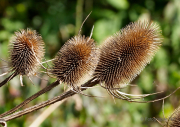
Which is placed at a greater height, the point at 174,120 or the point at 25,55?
the point at 25,55

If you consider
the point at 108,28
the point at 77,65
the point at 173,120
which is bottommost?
the point at 173,120

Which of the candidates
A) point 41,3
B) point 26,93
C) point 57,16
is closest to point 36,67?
point 26,93

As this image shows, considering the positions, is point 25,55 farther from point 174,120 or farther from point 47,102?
point 174,120

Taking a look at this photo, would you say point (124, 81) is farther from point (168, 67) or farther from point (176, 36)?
point (168, 67)

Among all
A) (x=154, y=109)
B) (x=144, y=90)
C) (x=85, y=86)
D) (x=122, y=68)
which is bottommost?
(x=154, y=109)

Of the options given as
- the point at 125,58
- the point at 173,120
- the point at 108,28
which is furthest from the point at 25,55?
the point at 108,28

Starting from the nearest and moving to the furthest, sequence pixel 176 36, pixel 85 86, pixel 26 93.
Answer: pixel 85 86 → pixel 26 93 → pixel 176 36

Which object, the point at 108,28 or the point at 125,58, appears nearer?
the point at 125,58
